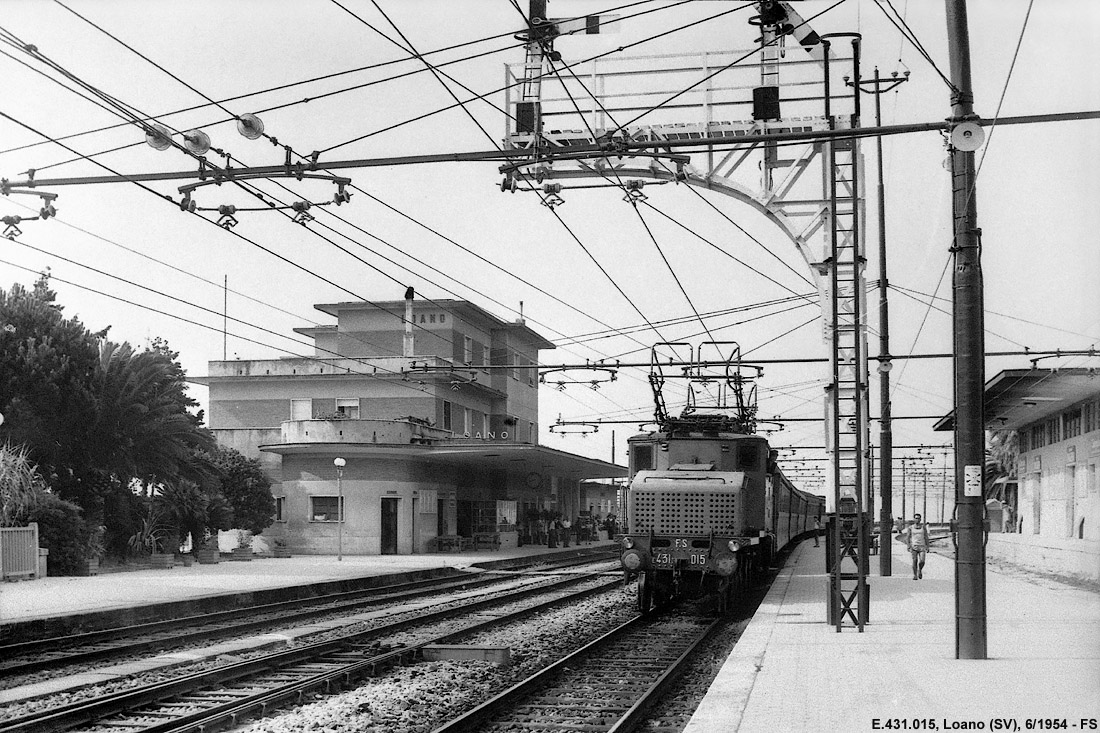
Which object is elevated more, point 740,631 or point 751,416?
point 751,416

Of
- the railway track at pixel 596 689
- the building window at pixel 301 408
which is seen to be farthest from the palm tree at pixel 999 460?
the railway track at pixel 596 689

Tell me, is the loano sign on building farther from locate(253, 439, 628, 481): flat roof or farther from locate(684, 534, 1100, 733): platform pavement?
locate(684, 534, 1100, 733): platform pavement

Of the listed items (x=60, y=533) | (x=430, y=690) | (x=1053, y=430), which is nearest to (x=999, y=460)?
(x=1053, y=430)

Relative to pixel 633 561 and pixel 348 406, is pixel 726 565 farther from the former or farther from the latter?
pixel 348 406

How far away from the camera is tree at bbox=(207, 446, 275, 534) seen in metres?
39.1

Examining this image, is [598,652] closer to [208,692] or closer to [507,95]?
[208,692]

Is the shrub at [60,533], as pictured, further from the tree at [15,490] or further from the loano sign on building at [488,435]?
the loano sign on building at [488,435]

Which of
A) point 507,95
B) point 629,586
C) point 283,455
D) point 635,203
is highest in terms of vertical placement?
point 507,95

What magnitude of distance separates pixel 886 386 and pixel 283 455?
23586 millimetres

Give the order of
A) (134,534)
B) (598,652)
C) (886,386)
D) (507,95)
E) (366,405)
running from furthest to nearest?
A: (366,405), (134,534), (886,386), (507,95), (598,652)

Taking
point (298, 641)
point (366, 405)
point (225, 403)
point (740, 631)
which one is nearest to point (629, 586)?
point (740, 631)

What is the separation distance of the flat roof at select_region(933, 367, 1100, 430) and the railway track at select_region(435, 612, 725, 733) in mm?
10397

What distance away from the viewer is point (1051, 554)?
28281mm

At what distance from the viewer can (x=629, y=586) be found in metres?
27.5
